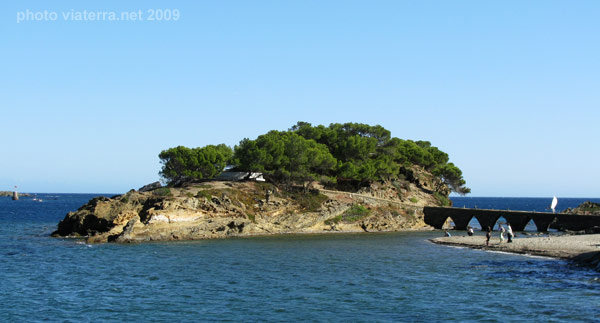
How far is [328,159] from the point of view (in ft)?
351

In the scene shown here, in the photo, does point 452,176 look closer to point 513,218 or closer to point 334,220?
point 513,218

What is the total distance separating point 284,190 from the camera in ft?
332

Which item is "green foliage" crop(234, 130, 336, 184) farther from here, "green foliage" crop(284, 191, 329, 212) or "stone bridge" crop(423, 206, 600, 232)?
"stone bridge" crop(423, 206, 600, 232)

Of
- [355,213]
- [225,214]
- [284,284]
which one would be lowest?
[284,284]

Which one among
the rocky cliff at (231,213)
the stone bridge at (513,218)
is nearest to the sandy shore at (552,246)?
the stone bridge at (513,218)

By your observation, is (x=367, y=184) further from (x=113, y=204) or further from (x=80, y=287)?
(x=80, y=287)

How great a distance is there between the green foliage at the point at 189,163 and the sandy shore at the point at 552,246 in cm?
4585

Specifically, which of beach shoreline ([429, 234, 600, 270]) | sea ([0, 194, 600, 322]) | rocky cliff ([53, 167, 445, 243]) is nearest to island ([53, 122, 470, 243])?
rocky cliff ([53, 167, 445, 243])

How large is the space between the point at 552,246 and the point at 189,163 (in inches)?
2506

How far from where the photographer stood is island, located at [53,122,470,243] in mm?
79312

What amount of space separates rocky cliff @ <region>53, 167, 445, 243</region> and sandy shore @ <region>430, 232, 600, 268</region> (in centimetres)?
2338

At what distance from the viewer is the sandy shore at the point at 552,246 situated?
5651 centimetres

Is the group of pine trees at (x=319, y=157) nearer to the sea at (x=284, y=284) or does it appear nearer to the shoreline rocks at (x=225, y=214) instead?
the shoreline rocks at (x=225, y=214)

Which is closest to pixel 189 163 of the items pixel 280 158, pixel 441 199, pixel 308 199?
pixel 280 158
